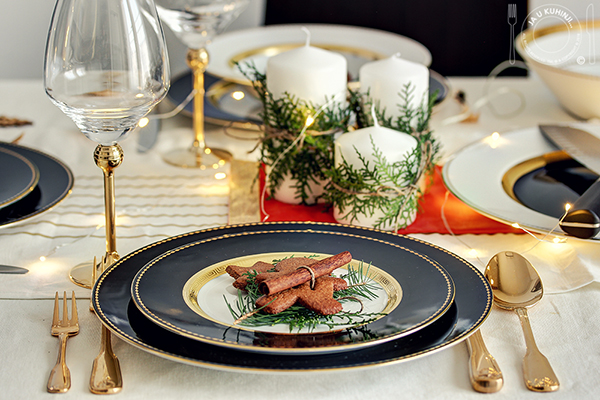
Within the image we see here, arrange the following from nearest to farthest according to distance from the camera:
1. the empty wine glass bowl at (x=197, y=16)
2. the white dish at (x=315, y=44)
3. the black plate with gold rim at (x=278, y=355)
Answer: the black plate with gold rim at (x=278, y=355)
the empty wine glass bowl at (x=197, y=16)
the white dish at (x=315, y=44)

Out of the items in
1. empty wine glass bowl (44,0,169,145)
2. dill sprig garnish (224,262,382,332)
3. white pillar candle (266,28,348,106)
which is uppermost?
empty wine glass bowl (44,0,169,145)

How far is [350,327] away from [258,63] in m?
0.76

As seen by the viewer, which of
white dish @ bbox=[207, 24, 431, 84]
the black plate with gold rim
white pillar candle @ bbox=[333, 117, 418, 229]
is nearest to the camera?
the black plate with gold rim

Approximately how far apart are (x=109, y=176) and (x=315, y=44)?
73cm

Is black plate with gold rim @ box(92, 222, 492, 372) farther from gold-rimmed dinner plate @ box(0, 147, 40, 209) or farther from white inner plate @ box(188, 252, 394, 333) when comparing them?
gold-rimmed dinner plate @ box(0, 147, 40, 209)

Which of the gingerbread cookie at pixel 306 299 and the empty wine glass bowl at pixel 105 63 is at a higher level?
the empty wine glass bowl at pixel 105 63

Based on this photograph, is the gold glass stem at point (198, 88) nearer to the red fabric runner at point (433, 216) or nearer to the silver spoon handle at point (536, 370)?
the red fabric runner at point (433, 216)

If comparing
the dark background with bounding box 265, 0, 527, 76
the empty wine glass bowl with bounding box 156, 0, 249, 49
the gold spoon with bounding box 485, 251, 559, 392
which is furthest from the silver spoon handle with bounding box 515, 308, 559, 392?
the dark background with bounding box 265, 0, 527, 76

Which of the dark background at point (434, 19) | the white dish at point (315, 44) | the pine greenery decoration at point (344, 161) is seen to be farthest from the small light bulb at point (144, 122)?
the dark background at point (434, 19)

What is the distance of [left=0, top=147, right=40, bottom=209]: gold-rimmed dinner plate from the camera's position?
686 millimetres

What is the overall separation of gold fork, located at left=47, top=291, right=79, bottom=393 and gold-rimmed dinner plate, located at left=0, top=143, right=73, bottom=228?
156mm

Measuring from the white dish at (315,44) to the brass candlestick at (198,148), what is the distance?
129 mm

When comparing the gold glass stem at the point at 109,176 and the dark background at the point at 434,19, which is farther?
the dark background at the point at 434,19

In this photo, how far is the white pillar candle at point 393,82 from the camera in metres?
0.73
